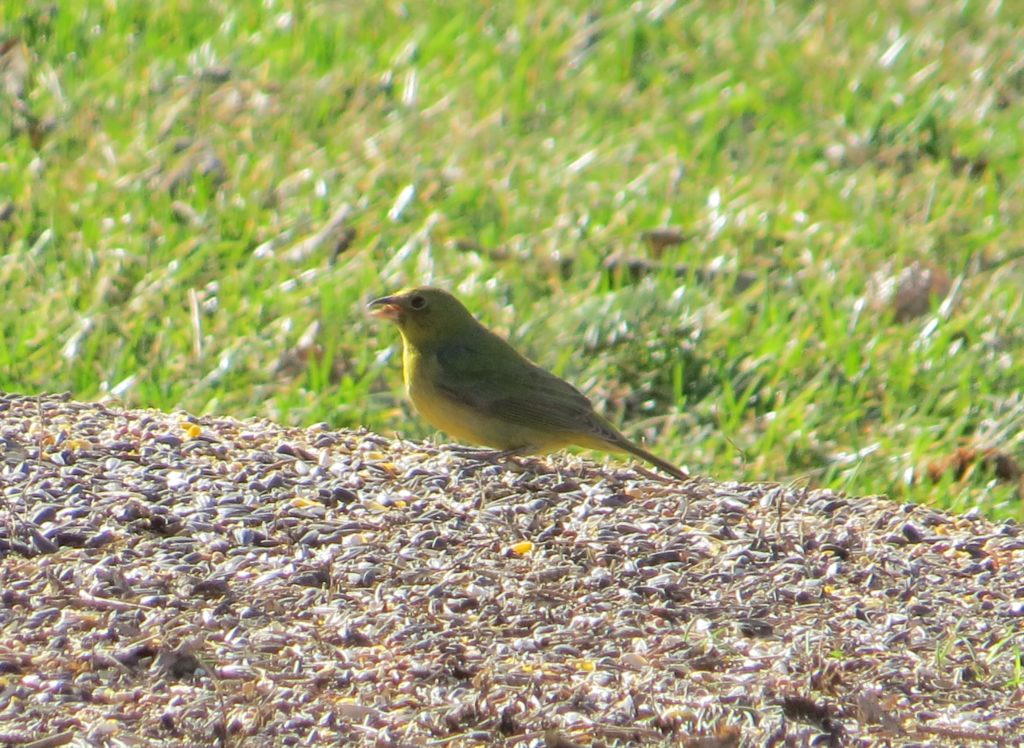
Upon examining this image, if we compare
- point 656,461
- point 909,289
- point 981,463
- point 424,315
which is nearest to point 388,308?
point 424,315

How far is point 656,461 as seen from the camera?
524cm

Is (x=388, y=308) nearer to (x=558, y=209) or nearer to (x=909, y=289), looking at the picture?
(x=558, y=209)

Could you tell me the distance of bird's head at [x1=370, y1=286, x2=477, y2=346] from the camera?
5816 mm

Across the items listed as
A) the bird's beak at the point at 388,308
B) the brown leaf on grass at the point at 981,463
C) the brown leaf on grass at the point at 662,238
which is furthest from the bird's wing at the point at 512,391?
the brown leaf on grass at the point at 662,238

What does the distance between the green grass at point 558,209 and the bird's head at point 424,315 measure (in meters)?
0.57

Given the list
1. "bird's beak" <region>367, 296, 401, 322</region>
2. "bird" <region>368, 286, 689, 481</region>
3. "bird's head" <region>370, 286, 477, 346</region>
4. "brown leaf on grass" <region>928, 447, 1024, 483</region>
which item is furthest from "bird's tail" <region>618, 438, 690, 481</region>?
"brown leaf on grass" <region>928, 447, 1024, 483</region>

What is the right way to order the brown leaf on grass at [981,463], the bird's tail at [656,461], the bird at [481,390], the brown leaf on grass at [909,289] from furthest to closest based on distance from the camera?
1. the brown leaf on grass at [909,289]
2. the brown leaf on grass at [981,463]
3. the bird at [481,390]
4. the bird's tail at [656,461]

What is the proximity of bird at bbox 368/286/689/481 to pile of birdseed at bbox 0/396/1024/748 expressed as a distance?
0.48m

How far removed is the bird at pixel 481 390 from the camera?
5.48 meters

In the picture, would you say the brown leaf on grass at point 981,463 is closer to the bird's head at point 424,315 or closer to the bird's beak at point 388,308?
the bird's head at point 424,315

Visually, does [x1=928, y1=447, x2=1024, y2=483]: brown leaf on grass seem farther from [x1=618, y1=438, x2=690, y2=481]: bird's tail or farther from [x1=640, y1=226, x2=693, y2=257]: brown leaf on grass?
[x1=640, y1=226, x2=693, y2=257]: brown leaf on grass

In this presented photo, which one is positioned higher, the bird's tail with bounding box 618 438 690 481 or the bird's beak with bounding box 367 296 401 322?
the bird's beak with bounding box 367 296 401 322

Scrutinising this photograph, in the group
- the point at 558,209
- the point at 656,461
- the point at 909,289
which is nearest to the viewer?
the point at 656,461

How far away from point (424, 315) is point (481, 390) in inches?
15.4
